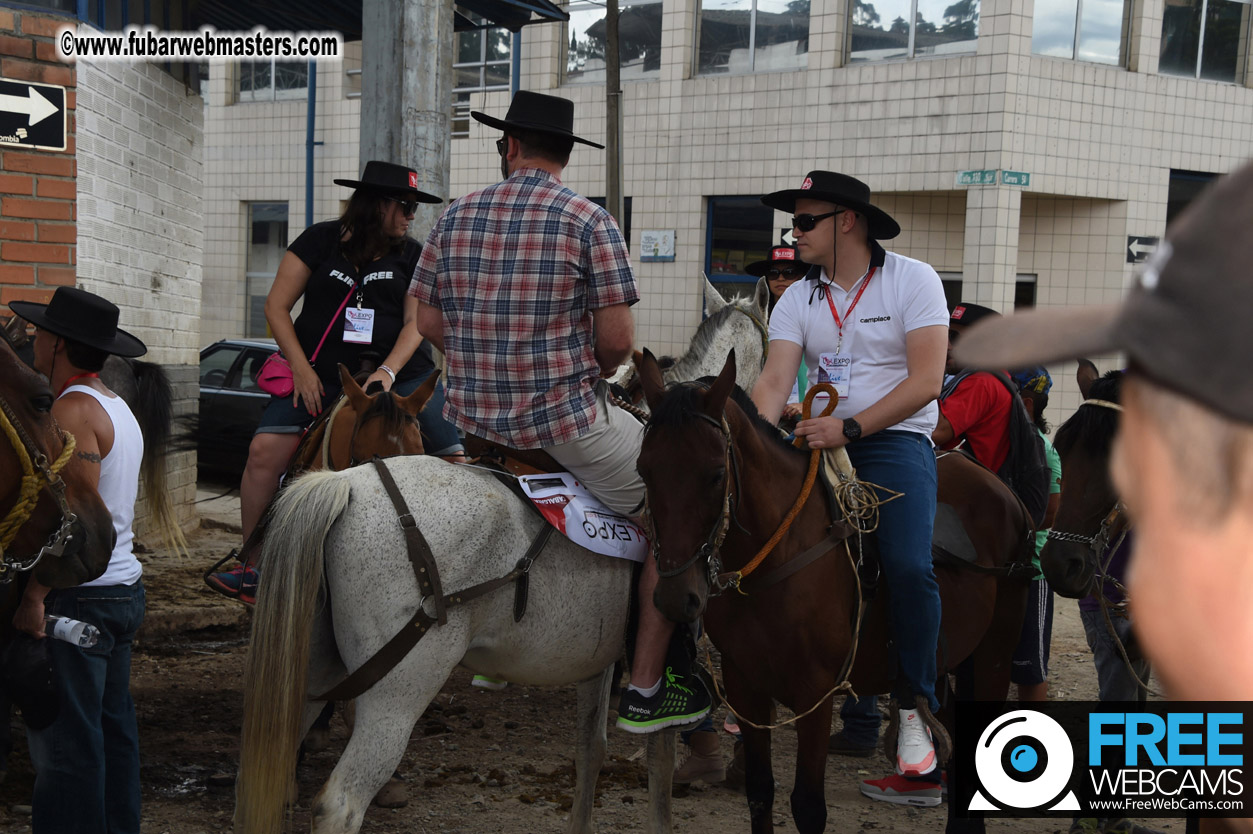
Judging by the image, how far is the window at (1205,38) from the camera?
1609 cm

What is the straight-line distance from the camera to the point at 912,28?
51.8ft

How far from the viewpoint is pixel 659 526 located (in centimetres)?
344

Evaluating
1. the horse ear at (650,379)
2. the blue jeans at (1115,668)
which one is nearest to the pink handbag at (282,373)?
the horse ear at (650,379)

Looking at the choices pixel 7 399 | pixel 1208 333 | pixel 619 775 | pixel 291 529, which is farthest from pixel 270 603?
pixel 1208 333

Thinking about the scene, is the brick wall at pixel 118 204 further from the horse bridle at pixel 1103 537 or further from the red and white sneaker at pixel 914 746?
the horse bridle at pixel 1103 537

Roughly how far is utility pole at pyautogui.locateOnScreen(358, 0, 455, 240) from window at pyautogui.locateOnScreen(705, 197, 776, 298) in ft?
36.2

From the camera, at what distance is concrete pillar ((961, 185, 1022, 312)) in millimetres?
14906

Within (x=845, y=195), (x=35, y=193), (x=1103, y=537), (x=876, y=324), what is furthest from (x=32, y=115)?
(x=1103, y=537)

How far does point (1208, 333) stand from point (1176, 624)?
26cm

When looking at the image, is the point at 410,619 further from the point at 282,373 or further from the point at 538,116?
the point at 282,373

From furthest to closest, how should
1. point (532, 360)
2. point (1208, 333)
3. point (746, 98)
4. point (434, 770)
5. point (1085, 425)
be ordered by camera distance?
point (746, 98) → point (434, 770) → point (1085, 425) → point (532, 360) → point (1208, 333)

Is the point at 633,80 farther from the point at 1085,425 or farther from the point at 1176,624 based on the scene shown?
the point at 1176,624

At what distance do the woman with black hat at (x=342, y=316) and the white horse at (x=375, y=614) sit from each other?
57.0 inches

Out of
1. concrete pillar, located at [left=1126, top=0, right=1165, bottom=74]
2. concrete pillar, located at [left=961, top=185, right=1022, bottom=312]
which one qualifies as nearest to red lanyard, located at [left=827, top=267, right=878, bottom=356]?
concrete pillar, located at [left=961, top=185, right=1022, bottom=312]
